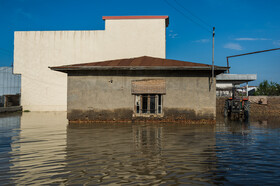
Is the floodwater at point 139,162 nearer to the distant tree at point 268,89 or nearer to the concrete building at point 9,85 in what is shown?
the concrete building at point 9,85

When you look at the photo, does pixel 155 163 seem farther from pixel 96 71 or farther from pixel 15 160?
pixel 96 71

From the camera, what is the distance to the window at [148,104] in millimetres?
13570

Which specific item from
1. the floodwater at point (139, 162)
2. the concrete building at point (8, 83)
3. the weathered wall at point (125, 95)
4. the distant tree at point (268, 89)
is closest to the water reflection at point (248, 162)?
the floodwater at point (139, 162)

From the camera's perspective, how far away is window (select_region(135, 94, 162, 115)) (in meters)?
13.6

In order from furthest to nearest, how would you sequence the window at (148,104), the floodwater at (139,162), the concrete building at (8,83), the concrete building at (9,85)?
the concrete building at (8,83), the concrete building at (9,85), the window at (148,104), the floodwater at (139,162)

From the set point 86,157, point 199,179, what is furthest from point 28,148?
point 199,179

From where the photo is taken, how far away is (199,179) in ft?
13.9

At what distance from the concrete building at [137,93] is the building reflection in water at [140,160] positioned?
5.08 metres

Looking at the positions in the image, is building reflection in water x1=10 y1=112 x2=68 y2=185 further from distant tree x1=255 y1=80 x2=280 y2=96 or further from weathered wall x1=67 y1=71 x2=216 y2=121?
distant tree x1=255 y1=80 x2=280 y2=96

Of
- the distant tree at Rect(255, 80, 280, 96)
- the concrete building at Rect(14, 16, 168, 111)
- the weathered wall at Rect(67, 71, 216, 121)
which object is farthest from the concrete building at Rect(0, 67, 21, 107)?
the distant tree at Rect(255, 80, 280, 96)

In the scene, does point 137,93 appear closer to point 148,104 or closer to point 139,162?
point 148,104

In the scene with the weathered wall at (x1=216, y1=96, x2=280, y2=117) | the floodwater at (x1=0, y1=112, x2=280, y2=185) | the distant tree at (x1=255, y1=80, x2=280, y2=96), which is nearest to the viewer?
the floodwater at (x1=0, y1=112, x2=280, y2=185)

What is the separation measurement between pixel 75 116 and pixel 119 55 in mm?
14067

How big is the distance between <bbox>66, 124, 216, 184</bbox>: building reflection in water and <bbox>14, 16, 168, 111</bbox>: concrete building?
19.0 meters
